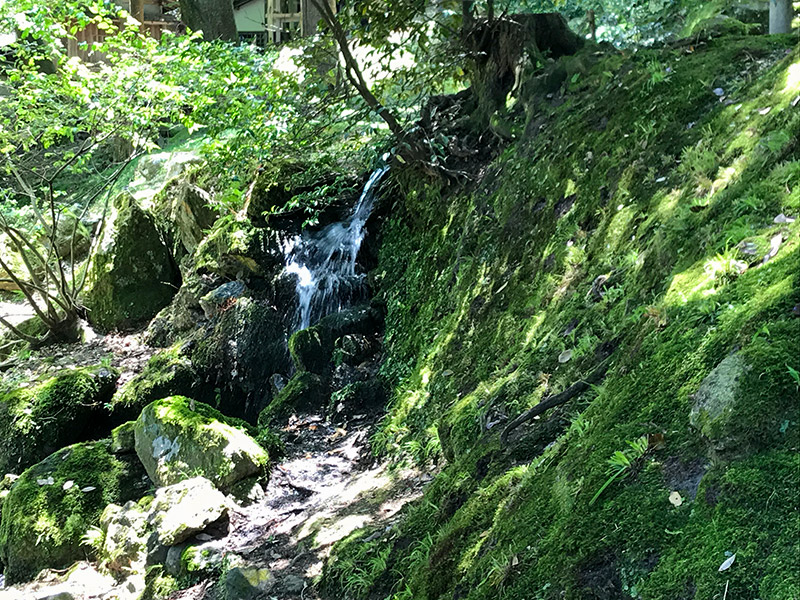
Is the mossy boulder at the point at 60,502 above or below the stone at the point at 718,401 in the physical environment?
below

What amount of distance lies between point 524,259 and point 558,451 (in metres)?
2.81

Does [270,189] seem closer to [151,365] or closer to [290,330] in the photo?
[290,330]

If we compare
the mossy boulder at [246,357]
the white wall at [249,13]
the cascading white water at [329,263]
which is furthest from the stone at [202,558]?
the white wall at [249,13]

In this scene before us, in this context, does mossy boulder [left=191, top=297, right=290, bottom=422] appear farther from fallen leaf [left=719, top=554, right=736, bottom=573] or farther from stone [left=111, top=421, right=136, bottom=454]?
fallen leaf [left=719, top=554, right=736, bottom=573]

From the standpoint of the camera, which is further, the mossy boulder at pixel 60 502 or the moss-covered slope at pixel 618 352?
the mossy boulder at pixel 60 502

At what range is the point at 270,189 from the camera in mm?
9875

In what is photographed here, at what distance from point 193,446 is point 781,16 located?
6.83 m

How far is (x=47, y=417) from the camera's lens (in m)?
8.26

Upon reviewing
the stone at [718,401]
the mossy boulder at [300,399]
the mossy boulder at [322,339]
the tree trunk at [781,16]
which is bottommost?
the mossy boulder at [300,399]

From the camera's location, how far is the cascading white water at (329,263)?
352 inches

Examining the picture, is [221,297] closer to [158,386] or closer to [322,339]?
[158,386]

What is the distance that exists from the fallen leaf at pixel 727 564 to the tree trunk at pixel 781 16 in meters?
5.17

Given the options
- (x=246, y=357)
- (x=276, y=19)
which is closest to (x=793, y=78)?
(x=246, y=357)

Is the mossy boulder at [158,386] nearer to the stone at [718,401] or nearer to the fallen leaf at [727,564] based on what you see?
the stone at [718,401]
